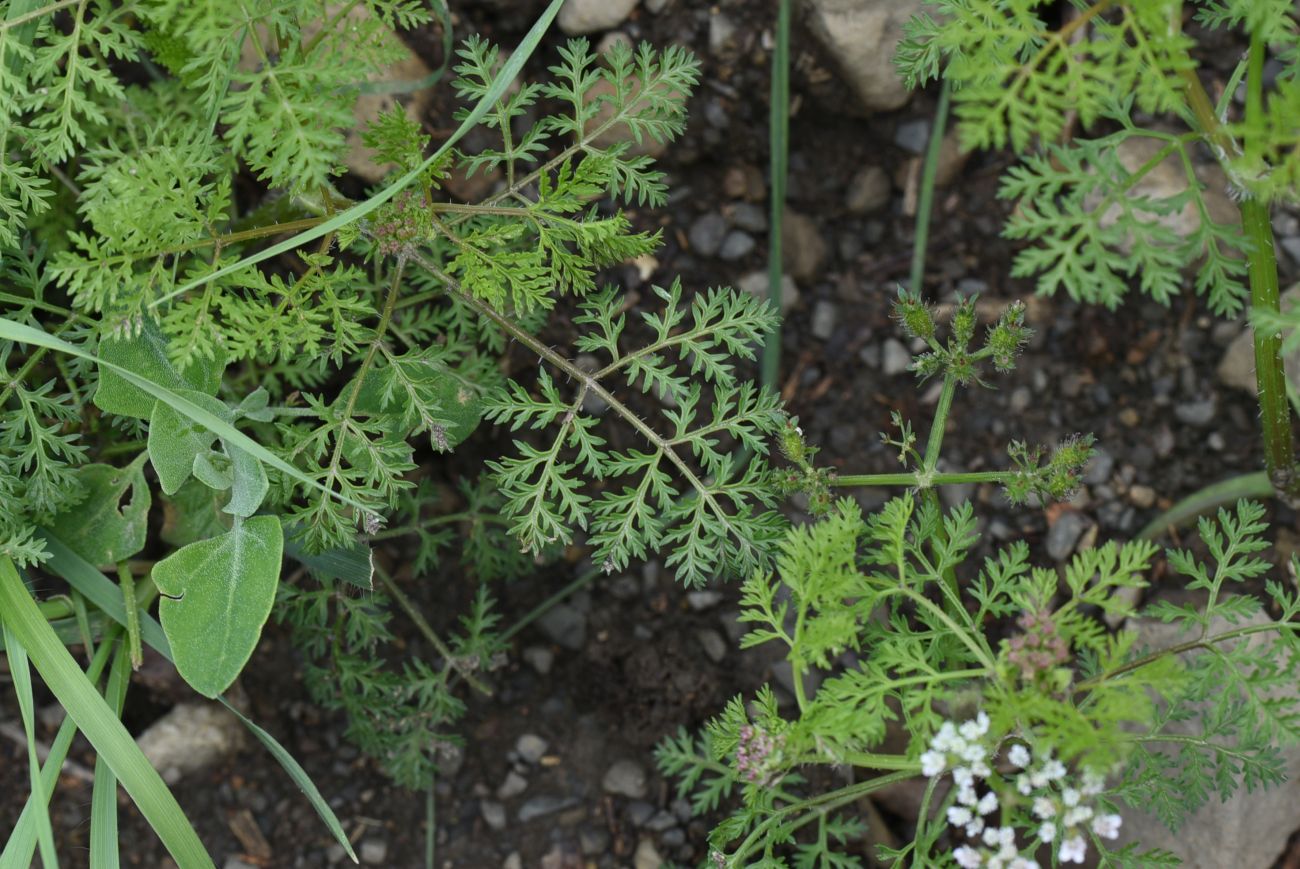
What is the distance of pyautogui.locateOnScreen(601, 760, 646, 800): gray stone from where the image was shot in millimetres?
3254

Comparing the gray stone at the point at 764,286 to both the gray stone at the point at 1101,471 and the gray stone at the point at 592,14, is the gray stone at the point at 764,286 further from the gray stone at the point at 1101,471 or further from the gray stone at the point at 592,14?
the gray stone at the point at 1101,471

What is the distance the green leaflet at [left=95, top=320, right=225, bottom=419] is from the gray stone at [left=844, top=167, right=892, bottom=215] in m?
2.00

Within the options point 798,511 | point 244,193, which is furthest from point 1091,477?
point 244,193

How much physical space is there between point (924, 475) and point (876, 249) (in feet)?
4.47

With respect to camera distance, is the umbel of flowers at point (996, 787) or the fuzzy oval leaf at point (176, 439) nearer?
the umbel of flowers at point (996, 787)

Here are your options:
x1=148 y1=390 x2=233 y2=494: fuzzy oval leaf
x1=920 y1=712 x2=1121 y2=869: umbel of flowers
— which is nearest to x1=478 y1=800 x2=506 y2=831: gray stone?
x1=148 y1=390 x2=233 y2=494: fuzzy oval leaf

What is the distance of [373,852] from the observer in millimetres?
3244

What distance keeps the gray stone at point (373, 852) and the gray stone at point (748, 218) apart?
211 centimetres

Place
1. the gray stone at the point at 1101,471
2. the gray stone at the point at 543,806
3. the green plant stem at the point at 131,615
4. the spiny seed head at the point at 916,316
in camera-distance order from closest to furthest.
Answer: the spiny seed head at the point at 916,316, the green plant stem at the point at 131,615, the gray stone at the point at 543,806, the gray stone at the point at 1101,471

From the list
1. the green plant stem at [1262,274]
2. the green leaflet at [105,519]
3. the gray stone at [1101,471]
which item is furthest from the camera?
the gray stone at [1101,471]

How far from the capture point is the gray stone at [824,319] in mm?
3529

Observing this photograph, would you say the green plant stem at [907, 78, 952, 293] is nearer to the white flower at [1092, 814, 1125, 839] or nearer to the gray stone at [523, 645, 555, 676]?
the gray stone at [523, 645, 555, 676]

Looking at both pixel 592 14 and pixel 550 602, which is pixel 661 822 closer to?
pixel 550 602

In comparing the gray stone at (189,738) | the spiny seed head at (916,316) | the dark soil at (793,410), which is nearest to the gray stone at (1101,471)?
the dark soil at (793,410)
